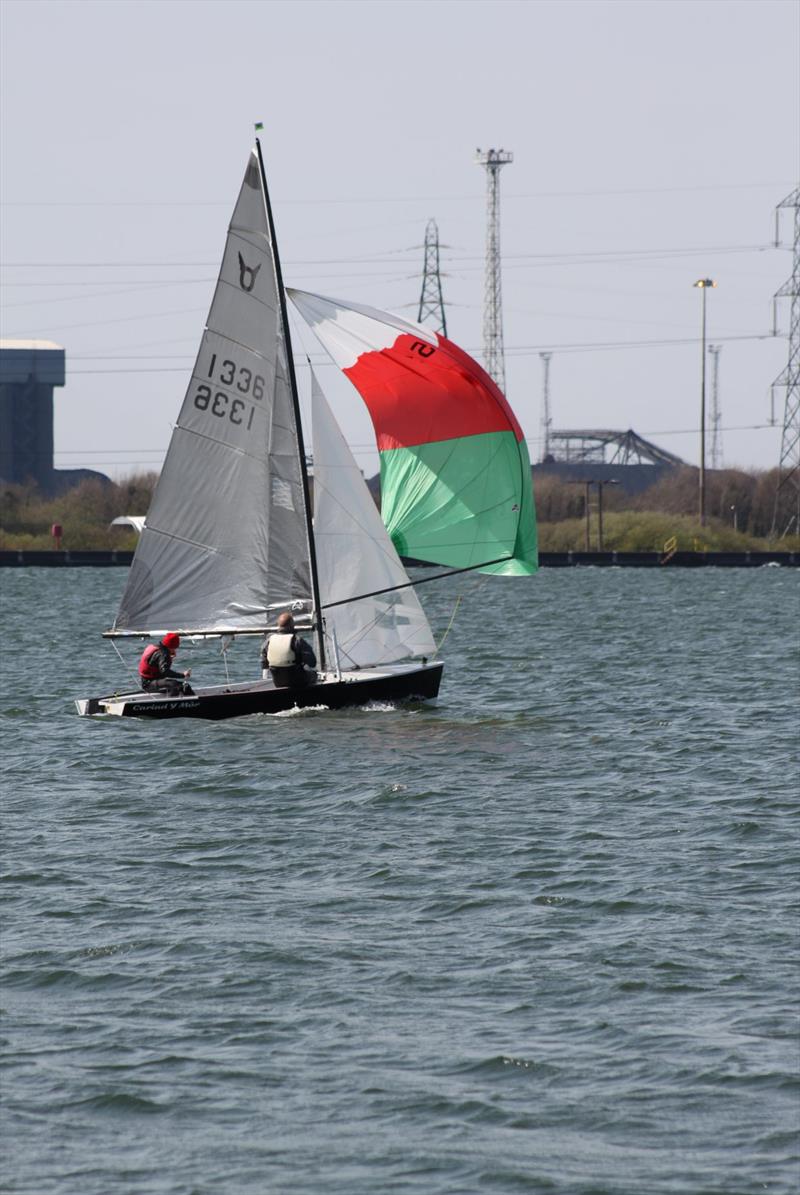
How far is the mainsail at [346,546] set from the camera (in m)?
28.9

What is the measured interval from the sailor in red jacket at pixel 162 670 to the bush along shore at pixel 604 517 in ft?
278

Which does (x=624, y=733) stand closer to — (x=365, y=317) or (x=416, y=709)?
(x=416, y=709)

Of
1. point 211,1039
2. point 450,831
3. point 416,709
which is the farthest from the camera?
point 416,709

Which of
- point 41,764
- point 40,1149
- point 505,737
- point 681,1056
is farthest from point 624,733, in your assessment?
point 40,1149

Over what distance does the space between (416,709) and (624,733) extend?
325 centimetres

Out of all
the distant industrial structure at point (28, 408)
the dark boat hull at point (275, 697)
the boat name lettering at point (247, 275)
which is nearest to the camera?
the dark boat hull at point (275, 697)

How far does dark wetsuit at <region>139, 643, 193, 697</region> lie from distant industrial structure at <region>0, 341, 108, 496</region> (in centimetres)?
10793

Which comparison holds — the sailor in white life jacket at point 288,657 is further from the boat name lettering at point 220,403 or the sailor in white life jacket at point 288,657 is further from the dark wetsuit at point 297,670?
the boat name lettering at point 220,403

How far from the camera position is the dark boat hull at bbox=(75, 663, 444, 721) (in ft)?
92.2

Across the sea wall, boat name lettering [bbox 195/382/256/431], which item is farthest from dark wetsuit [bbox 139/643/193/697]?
the sea wall

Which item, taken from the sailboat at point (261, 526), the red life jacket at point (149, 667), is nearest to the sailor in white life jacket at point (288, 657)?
the sailboat at point (261, 526)

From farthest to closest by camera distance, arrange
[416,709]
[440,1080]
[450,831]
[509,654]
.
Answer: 1. [509,654]
2. [416,709]
3. [450,831]
4. [440,1080]

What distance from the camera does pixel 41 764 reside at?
84.3ft

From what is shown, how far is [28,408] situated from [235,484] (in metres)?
111
